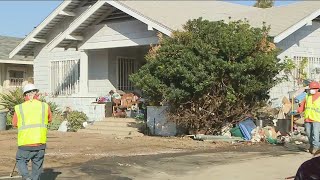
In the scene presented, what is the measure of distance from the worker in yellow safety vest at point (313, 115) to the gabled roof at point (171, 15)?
419 cm

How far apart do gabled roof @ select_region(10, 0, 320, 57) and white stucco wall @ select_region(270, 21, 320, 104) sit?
0.73 meters

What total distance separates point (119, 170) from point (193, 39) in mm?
6105

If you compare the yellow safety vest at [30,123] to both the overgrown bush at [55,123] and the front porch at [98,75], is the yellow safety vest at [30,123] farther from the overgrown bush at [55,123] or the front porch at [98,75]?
the front porch at [98,75]

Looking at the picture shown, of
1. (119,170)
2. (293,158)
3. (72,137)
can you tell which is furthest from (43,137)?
(72,137)

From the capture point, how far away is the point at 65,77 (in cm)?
2348

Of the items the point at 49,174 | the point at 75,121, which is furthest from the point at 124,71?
the point at 49,174

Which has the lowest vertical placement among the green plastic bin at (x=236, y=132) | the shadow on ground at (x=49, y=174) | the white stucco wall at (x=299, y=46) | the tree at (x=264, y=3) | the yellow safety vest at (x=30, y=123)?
the shadow on ground at (x=49, y=174)

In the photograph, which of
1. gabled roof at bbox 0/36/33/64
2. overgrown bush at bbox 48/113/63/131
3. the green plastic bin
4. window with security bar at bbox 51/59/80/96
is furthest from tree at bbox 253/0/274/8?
the green plastic bin

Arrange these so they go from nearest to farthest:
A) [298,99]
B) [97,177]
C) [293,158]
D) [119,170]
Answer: [97,177], [119,170], [293,158], [298,99]

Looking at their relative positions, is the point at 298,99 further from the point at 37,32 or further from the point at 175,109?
the point at 37,32

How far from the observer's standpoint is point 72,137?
1667cm

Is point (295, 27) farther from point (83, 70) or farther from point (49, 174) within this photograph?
point (49, 174)

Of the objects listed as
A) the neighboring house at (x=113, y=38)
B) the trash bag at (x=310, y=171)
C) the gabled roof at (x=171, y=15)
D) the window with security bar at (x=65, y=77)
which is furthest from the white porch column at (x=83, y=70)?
the trash bag at (x=310, y=171)

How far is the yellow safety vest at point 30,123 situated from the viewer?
24.0 ft
